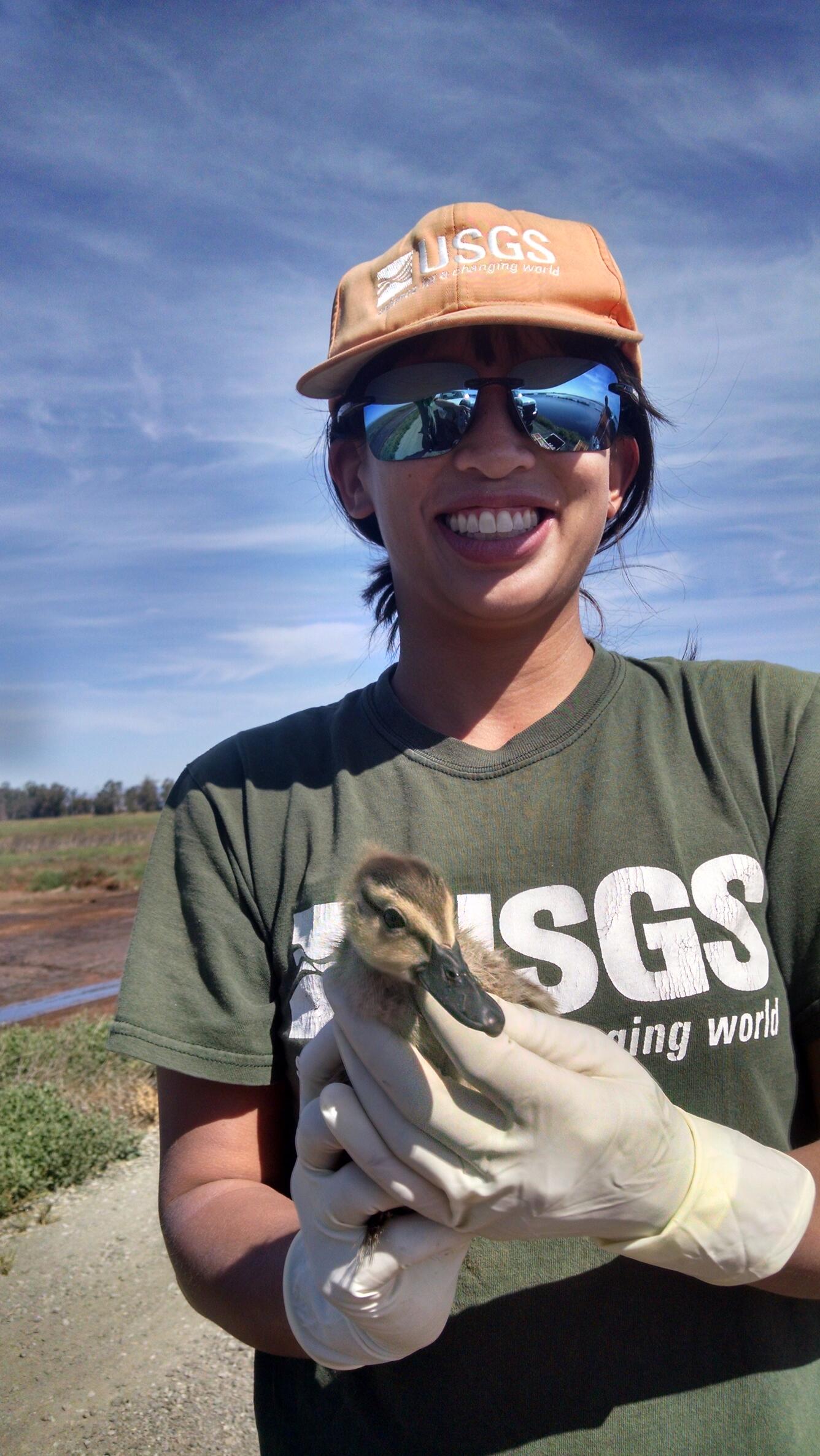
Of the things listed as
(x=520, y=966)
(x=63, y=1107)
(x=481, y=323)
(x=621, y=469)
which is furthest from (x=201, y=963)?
(x=63, y=1107)

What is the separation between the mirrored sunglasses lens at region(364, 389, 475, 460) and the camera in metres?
2.48

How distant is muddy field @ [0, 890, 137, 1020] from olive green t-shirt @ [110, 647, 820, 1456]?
30.4ft

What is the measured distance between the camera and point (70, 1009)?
547 inches

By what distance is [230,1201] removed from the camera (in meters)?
2.27

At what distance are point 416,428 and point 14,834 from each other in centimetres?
7132

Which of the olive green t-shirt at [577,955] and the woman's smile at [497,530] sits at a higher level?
the woman's smile at [497,530]

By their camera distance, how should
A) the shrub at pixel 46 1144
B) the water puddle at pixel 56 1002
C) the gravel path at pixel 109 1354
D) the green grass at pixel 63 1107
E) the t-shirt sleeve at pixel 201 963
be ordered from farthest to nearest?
the water puddle at pixel 56 1002
the green grass at pixel 63 1107
the shrub at pixel 46 1144
the gravel path at pixel 109 1354
the t-shirt sleeve at pixel 201 963

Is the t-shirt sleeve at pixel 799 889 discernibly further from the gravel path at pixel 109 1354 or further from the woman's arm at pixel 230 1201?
the gravel path at pixel 109 1354

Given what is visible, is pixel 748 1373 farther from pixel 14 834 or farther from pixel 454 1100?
pixel 14 834

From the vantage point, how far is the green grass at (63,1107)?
24.0 feet

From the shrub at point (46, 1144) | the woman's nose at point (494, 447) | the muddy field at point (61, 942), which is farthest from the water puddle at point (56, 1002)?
the woman's nose at point (494, 447)

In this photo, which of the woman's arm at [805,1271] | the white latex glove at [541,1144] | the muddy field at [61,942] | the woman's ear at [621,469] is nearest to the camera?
the white latex glove at [541,1144]

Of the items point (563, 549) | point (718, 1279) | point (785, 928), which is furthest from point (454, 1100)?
point (563, 549)

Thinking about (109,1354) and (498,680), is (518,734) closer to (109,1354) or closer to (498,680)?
(498,680)
